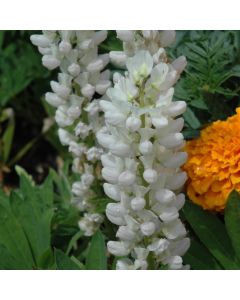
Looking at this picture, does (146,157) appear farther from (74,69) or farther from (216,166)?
(74,69)

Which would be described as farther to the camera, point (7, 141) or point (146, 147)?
point (7, 141)

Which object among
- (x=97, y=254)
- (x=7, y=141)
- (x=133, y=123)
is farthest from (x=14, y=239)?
(x=7, y=141)

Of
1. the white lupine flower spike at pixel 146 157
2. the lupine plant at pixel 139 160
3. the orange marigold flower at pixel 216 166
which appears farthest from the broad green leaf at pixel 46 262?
the orange marigold flower at pixel 216 166

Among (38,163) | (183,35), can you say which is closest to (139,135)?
(183,35)

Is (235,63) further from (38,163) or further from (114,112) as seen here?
(38,163)

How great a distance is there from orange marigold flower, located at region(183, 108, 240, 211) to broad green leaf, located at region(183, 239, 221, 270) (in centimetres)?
10

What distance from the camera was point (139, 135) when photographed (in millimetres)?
1443

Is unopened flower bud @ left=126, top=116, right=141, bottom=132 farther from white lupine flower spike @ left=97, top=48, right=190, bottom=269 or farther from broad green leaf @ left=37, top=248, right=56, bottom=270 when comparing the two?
broad green leaf @ left=37, top=248, right=56, bottom=270

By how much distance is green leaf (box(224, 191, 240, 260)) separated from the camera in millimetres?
1558

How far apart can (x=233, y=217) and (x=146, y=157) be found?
269 mm

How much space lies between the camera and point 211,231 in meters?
1.69

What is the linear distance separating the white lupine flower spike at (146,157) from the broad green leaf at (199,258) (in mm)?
102

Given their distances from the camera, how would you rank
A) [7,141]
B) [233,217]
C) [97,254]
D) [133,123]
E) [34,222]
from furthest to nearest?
[7,141] < [34,222] < [97,254] < [233,217] < [133,123]

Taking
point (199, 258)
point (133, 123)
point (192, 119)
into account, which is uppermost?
point (133, 123)
